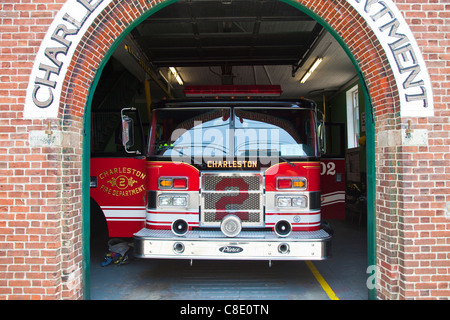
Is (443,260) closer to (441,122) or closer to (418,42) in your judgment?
(441,122)

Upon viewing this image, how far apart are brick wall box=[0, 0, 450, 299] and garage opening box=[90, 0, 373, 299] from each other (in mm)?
754

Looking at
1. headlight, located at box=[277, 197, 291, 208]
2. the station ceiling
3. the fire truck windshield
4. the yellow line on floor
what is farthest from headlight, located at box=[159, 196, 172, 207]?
the station ceiling

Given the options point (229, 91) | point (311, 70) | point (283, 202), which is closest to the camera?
point (283, 202)

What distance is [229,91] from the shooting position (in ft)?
18.9

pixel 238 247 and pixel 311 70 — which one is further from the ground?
pixel 311 70

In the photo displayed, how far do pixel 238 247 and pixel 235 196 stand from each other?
72cm

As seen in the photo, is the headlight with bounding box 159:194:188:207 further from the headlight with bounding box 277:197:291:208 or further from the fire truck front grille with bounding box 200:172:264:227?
the headlight with bounding box 277:197:291:208

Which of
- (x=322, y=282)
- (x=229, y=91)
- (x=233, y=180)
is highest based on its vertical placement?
(x=229, y=91)

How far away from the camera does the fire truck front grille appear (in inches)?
193

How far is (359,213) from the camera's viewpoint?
10.1 m

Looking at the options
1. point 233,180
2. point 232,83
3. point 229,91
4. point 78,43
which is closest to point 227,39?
point 232,83

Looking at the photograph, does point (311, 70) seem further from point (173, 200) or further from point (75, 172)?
point (75, 172)

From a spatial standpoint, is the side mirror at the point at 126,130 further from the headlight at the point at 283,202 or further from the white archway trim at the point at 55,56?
the headlight at the point at 283,202

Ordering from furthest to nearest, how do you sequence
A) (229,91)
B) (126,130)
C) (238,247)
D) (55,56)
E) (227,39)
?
(227,39) < (229,91) < (126,130) < (238,247) < (55,56)
